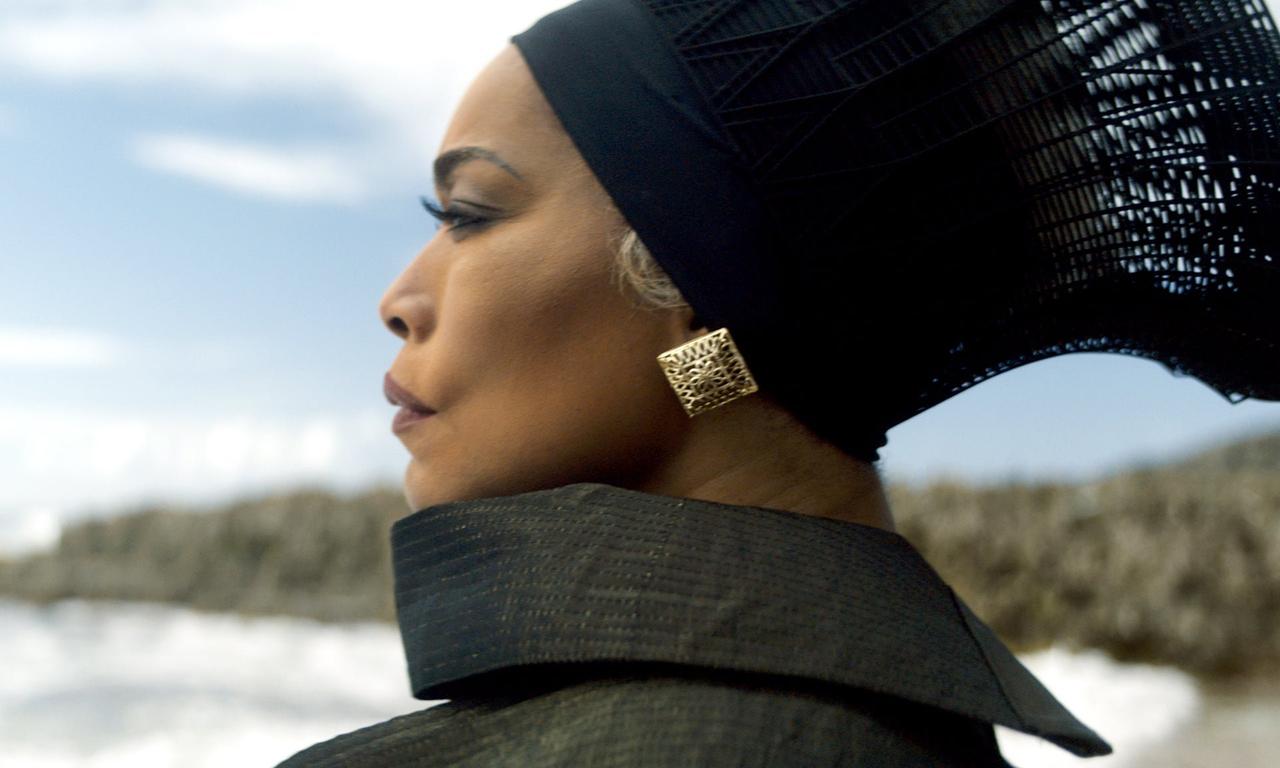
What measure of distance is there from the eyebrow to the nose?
4.0 inches

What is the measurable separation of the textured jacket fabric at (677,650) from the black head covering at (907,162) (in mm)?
200

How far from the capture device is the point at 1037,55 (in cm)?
141

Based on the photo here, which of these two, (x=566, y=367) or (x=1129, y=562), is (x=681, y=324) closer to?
(x=566, y=367)

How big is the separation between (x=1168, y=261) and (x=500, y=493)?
33.8 inches

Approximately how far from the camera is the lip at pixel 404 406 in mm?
1443

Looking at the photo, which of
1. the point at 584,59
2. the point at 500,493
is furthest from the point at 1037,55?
the point at 500,493

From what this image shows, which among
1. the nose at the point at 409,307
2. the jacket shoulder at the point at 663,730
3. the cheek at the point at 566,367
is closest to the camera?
the jacket shoulder at the point at 663,730

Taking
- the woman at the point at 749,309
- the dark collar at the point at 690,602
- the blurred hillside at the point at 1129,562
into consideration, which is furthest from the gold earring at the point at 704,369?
the blurred hillside at the point at 1129,562

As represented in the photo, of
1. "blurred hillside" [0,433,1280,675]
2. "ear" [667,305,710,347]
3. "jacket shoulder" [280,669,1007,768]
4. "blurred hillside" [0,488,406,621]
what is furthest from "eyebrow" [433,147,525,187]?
"blurred hillside" [0,488,406,621]

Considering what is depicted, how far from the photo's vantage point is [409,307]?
1.44 m

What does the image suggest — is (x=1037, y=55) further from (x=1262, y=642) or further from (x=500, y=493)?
(x=1262, y=642)

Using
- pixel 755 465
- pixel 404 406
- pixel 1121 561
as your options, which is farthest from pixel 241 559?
pixel 755 465

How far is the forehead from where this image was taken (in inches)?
54.4

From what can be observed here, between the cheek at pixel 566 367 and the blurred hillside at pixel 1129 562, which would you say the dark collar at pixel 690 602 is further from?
the blurred hillside at pixel 1129 562
